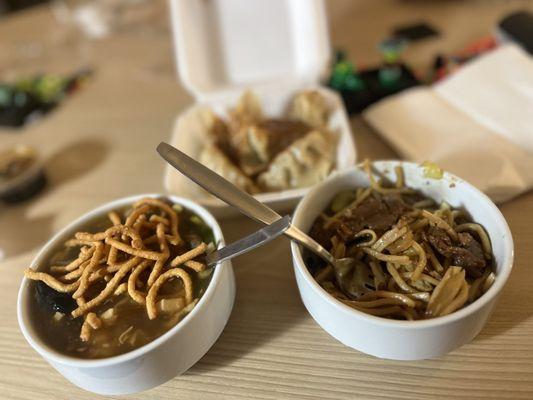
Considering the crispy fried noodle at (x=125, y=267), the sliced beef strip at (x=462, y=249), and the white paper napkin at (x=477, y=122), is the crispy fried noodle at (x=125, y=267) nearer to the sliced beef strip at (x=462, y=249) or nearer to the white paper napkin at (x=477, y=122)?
the sliced beef strip at (x=462, y=249)

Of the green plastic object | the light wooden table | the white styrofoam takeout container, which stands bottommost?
the light wooden table

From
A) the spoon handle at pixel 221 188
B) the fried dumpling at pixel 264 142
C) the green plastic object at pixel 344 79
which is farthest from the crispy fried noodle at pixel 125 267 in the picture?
the green plastic object at pixel 344 79

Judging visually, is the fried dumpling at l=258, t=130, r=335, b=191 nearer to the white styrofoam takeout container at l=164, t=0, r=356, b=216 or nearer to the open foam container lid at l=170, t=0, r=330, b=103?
the white styrofoam takeout container at l=164, t=0, r=356, b=216

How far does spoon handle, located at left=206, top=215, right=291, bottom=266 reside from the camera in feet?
2.35

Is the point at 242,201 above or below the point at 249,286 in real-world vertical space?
above

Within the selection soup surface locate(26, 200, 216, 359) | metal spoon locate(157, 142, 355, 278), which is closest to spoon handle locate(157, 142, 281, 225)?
metal spoon locate(157, 142, 355, 278)

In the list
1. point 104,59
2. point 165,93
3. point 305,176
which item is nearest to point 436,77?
point 305,176

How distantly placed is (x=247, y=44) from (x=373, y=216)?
2.69ft

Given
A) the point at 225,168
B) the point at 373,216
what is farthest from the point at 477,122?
the point at 225,168

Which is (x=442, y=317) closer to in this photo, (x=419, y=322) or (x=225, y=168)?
(x=419, y=322)

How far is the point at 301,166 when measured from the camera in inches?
41.3

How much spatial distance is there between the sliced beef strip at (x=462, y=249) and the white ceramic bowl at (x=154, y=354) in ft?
1.23

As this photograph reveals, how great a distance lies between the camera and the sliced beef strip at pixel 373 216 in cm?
80

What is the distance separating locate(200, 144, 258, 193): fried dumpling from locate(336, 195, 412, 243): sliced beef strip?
29 cm
